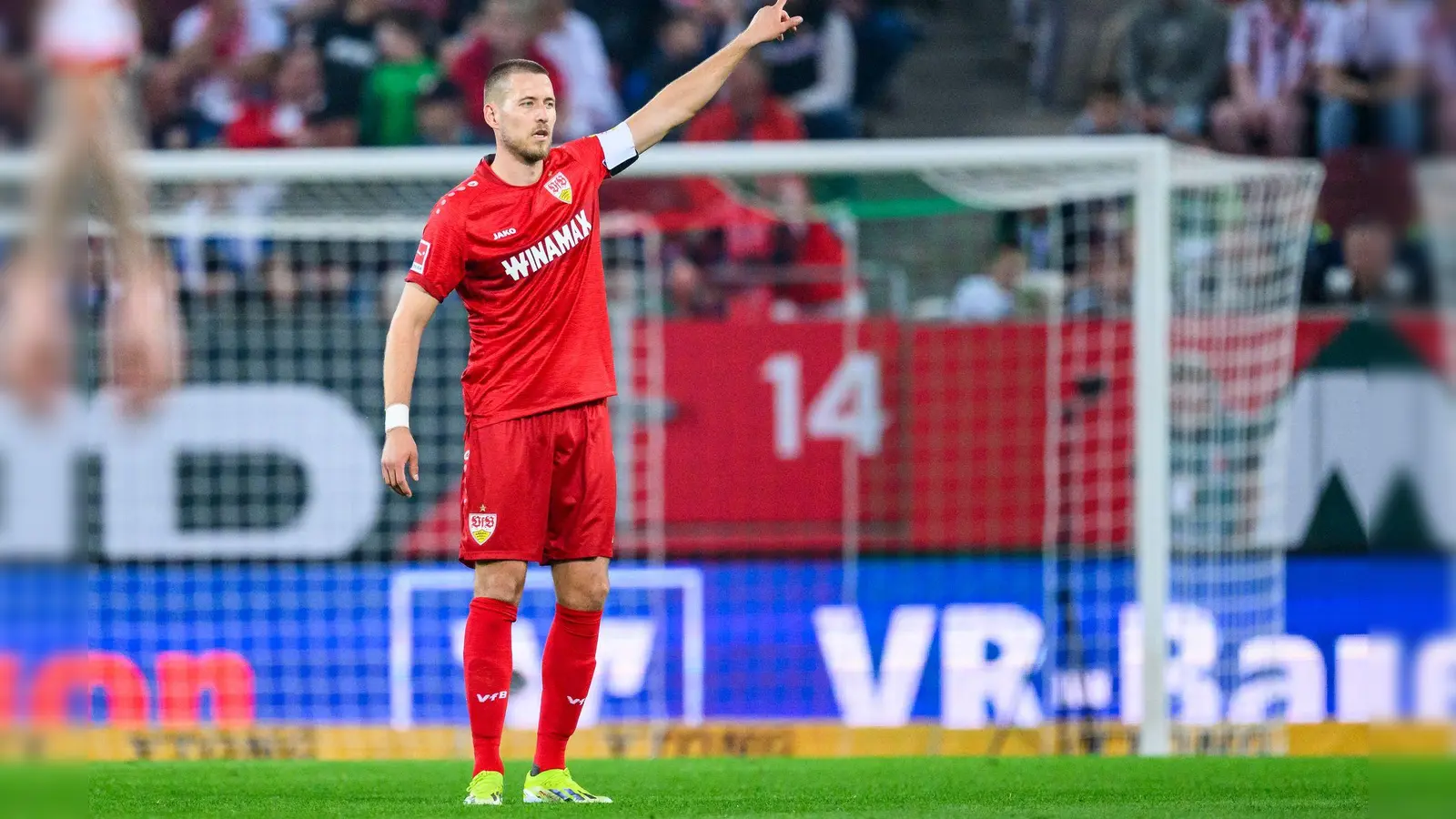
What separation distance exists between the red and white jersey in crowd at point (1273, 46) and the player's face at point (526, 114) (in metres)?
9.21

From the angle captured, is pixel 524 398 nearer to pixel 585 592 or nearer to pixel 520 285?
pixel 520 285

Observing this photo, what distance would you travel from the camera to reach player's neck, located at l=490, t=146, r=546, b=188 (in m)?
5.72

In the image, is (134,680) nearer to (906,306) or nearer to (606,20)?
(906,306)

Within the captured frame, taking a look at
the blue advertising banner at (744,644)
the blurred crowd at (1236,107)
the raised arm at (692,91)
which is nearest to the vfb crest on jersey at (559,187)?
the raised arm at (692,91)

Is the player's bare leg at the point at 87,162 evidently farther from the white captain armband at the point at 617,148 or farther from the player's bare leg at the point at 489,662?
the white captain armband at the point at 617,148

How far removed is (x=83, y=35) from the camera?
6.77ft

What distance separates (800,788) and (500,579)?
133cm

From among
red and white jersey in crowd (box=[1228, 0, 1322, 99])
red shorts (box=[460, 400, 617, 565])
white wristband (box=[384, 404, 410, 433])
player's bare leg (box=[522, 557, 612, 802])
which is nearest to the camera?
white wristband (box=[384, 404, 410, 433])

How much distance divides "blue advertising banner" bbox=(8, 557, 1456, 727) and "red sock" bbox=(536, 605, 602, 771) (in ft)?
13.8

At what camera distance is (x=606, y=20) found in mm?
14305

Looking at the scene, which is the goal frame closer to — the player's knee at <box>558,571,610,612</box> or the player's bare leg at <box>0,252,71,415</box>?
the player's knee at <box>558,571,610,612</box>

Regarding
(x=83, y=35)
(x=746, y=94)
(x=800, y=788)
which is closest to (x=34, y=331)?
(x=83, y=35)

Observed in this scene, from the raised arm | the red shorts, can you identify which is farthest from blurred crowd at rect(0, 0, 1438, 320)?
the red shorts

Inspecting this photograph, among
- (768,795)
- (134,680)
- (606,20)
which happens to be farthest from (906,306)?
(768,795)
